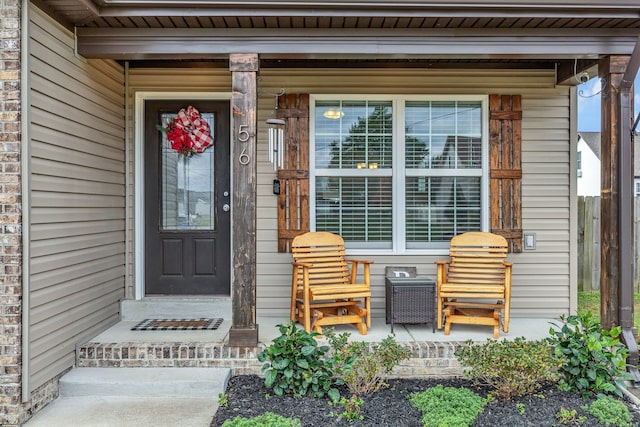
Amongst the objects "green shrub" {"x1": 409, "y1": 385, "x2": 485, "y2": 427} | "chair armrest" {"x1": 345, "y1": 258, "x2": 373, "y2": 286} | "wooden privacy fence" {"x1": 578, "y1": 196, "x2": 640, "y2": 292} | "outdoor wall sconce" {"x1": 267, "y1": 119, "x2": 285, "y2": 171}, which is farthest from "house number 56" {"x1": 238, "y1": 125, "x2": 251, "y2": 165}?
"wooden privacy fence" {"x1": 578, "y1": 196, "x2": 640, "y2": 292}

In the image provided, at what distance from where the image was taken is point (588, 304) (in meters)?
5.28

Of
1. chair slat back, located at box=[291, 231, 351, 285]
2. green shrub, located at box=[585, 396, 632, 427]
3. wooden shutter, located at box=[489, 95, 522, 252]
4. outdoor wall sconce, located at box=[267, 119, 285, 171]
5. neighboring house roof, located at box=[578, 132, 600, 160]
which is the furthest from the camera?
neighboring house roof, located at box=[578, 132, 600, 160]

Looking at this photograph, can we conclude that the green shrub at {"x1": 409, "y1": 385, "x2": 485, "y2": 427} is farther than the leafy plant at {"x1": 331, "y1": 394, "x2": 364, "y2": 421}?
No

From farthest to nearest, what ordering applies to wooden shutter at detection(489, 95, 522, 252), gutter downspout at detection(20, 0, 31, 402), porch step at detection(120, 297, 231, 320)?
1. wooden shutter at detection(489, 95, 522, 252)
2. porch step at detection(120, 297, 231, 320)
3. gutter downspout at detection(20, 0, 31, 402)

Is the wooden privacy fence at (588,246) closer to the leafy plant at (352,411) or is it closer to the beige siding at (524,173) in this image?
the beige siding at (524,173)

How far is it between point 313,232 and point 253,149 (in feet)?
3.81

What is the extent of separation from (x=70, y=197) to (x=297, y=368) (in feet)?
6.91

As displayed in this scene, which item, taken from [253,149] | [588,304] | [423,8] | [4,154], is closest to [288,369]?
[253,149]

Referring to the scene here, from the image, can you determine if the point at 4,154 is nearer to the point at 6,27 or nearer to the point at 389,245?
the point at 6,27

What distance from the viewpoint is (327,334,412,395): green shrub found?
3.02m

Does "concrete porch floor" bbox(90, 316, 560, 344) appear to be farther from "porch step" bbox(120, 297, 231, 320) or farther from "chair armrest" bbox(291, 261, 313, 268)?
"chair armrest" bbox(291, 261, 313, 268)

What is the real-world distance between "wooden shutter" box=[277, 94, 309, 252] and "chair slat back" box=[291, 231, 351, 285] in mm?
256

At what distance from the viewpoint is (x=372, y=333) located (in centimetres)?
384

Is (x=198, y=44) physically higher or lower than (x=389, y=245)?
higher
